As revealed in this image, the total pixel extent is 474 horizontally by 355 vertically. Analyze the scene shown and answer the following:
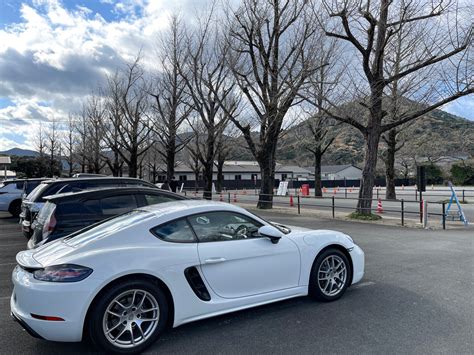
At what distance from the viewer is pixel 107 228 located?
4.19m

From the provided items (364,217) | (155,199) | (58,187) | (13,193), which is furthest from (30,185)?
(364,217)

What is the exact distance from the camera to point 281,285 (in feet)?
15.0

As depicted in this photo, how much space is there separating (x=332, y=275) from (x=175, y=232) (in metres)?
2.30

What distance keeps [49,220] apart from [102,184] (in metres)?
3.16

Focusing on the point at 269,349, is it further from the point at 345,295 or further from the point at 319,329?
the point at 345,295

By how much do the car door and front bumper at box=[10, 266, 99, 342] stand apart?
1.20 metres

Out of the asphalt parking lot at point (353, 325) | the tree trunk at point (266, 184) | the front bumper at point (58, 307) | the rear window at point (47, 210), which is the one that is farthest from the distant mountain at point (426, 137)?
the front bumper at point (58, 307)

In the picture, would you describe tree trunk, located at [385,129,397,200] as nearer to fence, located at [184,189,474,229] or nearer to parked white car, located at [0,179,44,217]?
fence, located at [184,189,474,229]

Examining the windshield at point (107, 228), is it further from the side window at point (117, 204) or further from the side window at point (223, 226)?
the side window at point (117, 204)

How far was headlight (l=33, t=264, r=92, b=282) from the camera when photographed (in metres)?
3.44

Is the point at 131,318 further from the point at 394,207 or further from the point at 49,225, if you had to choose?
the point at 394,207

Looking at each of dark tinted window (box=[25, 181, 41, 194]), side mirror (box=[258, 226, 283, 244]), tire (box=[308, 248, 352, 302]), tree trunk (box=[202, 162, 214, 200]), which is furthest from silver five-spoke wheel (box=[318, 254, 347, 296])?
tree trunk (box=[202, 162, 214, 200])

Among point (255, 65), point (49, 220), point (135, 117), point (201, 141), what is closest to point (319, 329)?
point (49, 220)

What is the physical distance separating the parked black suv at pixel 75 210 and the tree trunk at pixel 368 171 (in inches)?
438
